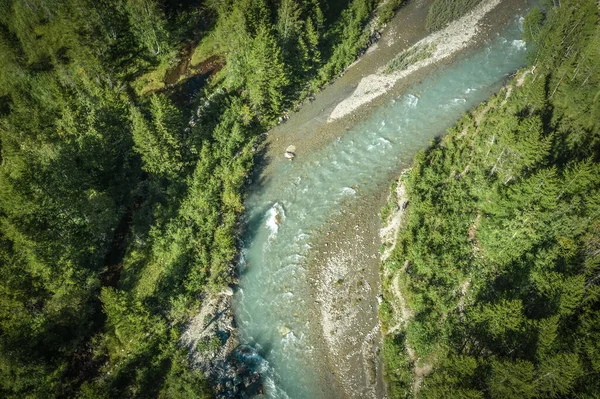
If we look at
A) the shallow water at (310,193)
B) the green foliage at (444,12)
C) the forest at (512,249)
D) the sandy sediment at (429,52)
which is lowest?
the forest at (512,249)

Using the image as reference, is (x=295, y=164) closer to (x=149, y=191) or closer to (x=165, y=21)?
(x=149, y=191)

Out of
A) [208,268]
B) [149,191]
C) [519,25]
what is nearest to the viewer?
[208,268]

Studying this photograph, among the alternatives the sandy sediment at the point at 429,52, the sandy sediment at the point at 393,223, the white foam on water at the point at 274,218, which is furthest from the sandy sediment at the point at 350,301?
the sandy sediment at the point at 429,52

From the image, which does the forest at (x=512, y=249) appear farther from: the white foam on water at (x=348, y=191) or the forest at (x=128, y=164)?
the forest at (x=128, y=164)

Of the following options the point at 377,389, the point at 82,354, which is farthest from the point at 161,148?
the point at 377,389

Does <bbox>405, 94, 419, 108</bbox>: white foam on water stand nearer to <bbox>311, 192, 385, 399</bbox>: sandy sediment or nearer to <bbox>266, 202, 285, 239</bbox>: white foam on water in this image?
<bbox>311, 192, 385, 399</bbox>: sandy sediment

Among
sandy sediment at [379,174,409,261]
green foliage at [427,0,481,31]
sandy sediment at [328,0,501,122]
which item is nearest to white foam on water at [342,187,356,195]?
sandy sediment at [379,174,409,261]

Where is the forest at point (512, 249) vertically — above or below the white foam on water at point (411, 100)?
below

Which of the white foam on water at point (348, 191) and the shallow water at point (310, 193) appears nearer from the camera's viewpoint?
the shallow water at point (310, 193)
